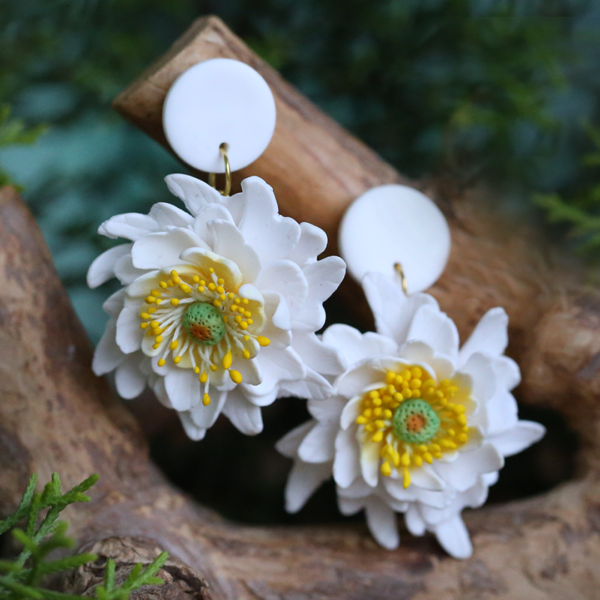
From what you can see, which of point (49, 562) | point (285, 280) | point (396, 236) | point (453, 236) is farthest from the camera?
point (453, 236)

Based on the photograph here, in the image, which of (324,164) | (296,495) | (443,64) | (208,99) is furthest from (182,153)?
(443,64)

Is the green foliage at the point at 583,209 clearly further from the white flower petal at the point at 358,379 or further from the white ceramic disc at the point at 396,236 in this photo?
the white flower petal at the point at 358,379

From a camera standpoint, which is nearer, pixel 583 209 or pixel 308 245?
pixel 308 245

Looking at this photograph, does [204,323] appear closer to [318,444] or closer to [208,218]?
[208,218]

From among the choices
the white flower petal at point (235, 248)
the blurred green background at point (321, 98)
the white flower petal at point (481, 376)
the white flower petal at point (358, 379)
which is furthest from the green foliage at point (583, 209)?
the white flower petal at point (235, 248)

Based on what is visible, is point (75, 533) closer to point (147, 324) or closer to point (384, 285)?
point (147, 324)

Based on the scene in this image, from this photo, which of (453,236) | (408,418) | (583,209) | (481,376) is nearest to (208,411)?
(408,418)

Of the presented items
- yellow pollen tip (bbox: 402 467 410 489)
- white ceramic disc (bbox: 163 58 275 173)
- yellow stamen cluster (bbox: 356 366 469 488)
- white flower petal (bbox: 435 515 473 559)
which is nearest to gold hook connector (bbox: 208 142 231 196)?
white ceramic disc (bbox: 163 58 275 173)
